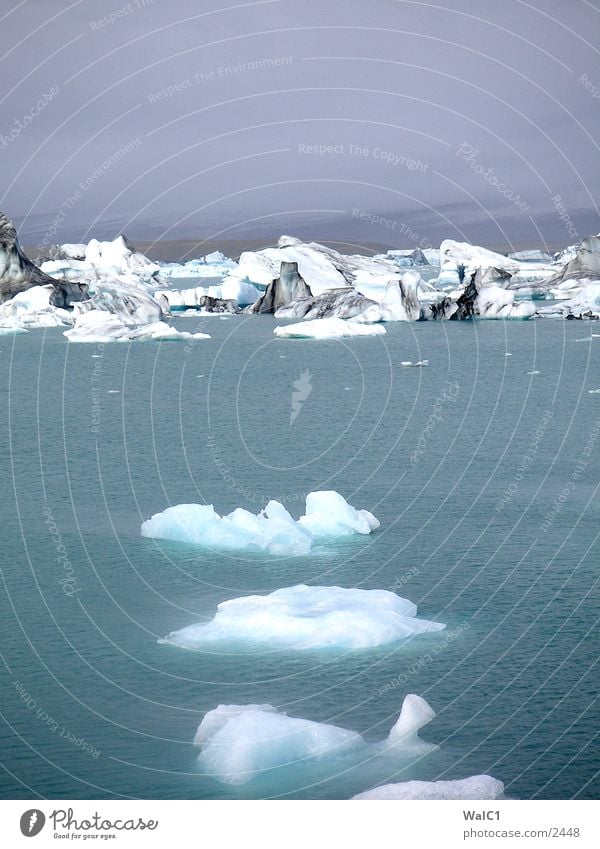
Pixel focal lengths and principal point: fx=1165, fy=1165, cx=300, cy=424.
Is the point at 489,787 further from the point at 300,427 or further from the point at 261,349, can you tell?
the point at 261,349

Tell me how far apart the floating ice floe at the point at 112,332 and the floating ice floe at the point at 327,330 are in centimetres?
388

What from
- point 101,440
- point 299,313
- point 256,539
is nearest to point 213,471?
point 101,440

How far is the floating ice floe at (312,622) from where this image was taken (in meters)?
12.3

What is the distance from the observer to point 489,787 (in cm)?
918

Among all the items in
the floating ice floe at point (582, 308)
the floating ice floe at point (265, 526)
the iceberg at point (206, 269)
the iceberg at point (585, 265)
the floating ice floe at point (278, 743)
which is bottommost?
the floating ice floe at point (278, 743)

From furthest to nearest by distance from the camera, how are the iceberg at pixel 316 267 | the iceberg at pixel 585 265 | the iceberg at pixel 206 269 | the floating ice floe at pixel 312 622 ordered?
the iceberg at pixel 206 269 < the iceberg at pixel 585 265 < the iceberg at pixel 316 267 < the floating ice floe at pixel 312 622

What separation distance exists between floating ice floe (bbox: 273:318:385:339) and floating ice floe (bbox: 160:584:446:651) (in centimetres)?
4011

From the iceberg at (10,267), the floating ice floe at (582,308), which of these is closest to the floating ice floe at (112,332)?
the iceberg at (10,267)

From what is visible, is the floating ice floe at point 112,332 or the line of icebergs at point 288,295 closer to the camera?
the floating ice floe at point 112,332

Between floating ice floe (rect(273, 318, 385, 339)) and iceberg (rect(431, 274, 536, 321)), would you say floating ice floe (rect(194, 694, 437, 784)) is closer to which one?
floating ice floe (rect(273, 318, 385, 339))

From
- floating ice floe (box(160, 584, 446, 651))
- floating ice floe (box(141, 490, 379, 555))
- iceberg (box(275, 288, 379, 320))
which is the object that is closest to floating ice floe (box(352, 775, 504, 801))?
floating ice floe (box(160, 584, 446, 651))

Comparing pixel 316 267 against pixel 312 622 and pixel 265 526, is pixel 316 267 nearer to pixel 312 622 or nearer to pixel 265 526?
pixel 265 526

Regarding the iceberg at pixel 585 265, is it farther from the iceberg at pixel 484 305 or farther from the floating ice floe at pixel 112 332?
the floating ice floe at pixel 112 332

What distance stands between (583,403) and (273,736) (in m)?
23.4
